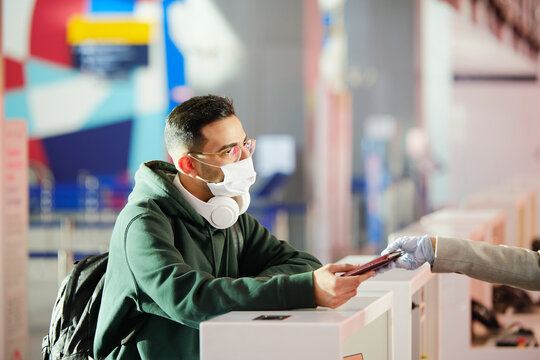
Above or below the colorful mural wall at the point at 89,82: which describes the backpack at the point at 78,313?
below

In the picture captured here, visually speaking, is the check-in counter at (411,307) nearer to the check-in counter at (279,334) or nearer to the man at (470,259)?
the man at (470,259)

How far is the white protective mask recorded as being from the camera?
92.7 inches

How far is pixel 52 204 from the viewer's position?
1105 centimetres

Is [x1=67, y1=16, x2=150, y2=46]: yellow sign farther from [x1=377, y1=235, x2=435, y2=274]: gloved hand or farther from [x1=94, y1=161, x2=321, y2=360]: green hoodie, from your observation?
[x1=377, y1=235, x2=435, y2=274]: gloved hand

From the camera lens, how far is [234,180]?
2355 millimetres

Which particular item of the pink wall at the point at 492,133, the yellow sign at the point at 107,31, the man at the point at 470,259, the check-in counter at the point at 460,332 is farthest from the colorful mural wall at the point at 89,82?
the man at the point at 470,259

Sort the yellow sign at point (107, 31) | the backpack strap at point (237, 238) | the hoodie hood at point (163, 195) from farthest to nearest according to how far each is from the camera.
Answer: the yellow sign at point (107, 31) → the backpack strap at point (237, 238) → the hoodie hood at point (163, 195)

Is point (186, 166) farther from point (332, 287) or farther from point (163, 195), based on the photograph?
point (332, 287)

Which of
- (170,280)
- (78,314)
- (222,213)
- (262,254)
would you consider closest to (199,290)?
(170,280)

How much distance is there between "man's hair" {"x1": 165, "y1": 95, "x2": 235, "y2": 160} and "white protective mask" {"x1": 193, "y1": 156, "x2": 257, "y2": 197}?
0.34ft

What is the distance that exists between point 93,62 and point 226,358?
10824 mm

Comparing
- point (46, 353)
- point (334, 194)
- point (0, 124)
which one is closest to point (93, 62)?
point (334, 194)

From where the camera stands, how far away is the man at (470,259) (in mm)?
2150

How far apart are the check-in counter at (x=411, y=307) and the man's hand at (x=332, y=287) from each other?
32cm
